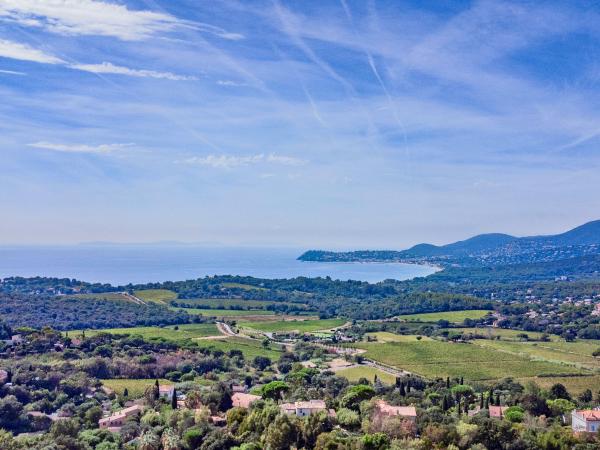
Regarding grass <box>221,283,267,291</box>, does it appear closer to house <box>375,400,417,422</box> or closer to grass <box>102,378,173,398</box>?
grass <box>102,378,173,398</box>

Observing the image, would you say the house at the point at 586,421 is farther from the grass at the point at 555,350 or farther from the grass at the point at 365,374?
the grass at the point at 555,350

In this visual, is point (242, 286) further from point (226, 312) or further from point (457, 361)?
point (457, 361)

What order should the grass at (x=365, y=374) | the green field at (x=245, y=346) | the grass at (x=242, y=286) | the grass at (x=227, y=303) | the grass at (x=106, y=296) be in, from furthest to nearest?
1. the grass at (x=242, y=286)
2. the grass at (x=227, y=303)
3. the grass at (x=106, y=296)
4. the green field at (x=245, y=346)
5. the grass at (x=365, y=374)

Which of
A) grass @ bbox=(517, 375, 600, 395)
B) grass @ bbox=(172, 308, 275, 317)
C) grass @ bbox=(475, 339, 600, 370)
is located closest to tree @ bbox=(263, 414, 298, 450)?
grass @ bbox=(517, 375, 600, 395)

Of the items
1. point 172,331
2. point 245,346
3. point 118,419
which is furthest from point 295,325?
point 118,419

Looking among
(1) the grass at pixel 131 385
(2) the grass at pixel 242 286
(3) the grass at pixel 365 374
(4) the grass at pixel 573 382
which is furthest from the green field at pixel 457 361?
(2) the grass at pixel 242 286

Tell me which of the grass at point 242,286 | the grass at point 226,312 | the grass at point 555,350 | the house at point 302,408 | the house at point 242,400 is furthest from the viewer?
the grass at point 242,286

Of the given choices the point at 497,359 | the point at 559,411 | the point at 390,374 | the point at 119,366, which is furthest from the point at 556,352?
the point at 119,366
